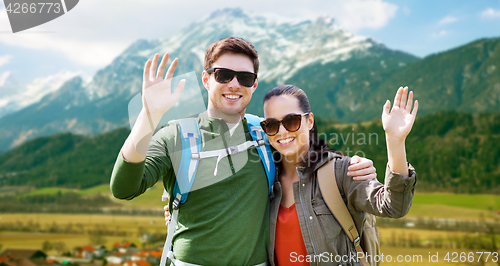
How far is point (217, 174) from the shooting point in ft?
12.0

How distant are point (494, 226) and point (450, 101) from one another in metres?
61.8

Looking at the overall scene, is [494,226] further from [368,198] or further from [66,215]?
[66,215]

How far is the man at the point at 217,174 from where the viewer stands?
304 cm

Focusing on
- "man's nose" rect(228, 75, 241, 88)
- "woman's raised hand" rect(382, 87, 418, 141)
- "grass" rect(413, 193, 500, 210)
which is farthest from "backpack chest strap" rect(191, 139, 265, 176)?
"grass" rect(413, 193, 500, 210)

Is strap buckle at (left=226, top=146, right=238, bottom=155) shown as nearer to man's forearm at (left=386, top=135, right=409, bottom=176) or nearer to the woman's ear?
the woman's ear

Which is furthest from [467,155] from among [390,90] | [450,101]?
[390,90]

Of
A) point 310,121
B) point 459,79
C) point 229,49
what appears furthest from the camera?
point 459,79

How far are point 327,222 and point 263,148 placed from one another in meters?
1.27

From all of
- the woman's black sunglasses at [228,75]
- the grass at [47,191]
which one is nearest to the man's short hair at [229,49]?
the woman's black sunglasses at [228,75]

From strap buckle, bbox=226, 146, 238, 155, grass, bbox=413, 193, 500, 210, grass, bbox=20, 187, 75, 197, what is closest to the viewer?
strap buckle, bbox=226, 146, 238, 155

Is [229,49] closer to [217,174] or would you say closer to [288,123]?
[288,123]

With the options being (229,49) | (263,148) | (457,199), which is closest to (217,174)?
(263,148)

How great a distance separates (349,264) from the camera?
3.58 metres

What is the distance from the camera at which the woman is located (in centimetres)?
312
